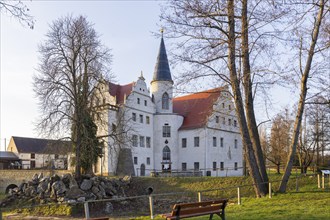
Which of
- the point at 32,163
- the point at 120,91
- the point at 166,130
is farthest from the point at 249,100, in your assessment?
the point at 32,163

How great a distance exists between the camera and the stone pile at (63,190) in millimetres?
26719

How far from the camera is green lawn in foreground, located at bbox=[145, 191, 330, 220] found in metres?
10.5

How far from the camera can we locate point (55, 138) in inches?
1072

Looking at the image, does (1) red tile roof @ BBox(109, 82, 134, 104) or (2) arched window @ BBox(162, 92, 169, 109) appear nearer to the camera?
(1) red tile roof @ BBox(109, 82, 134, 104)

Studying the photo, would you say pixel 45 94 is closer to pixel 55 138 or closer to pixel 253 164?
pixel 55 138

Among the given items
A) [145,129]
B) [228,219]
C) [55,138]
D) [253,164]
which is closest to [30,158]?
[145,129]

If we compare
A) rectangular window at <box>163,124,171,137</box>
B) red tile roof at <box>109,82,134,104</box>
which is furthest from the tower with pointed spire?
red tile roof at <box>109,82,134,104</box>

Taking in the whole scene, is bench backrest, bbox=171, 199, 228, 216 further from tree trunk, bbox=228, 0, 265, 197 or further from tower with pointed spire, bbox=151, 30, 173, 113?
tower with pointed spire, bbox=151, 30, 173, 113

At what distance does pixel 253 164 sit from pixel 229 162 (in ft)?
110

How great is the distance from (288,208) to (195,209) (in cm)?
464

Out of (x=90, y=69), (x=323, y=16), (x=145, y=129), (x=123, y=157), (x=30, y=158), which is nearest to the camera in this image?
(x=323, y=16)

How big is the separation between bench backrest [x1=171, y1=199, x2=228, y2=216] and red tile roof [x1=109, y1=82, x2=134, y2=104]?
3341cm

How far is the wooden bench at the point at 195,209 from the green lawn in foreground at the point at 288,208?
3.08 feet

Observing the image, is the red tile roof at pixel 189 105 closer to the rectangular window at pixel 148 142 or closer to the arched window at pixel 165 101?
the arched window at pixel 165 101
